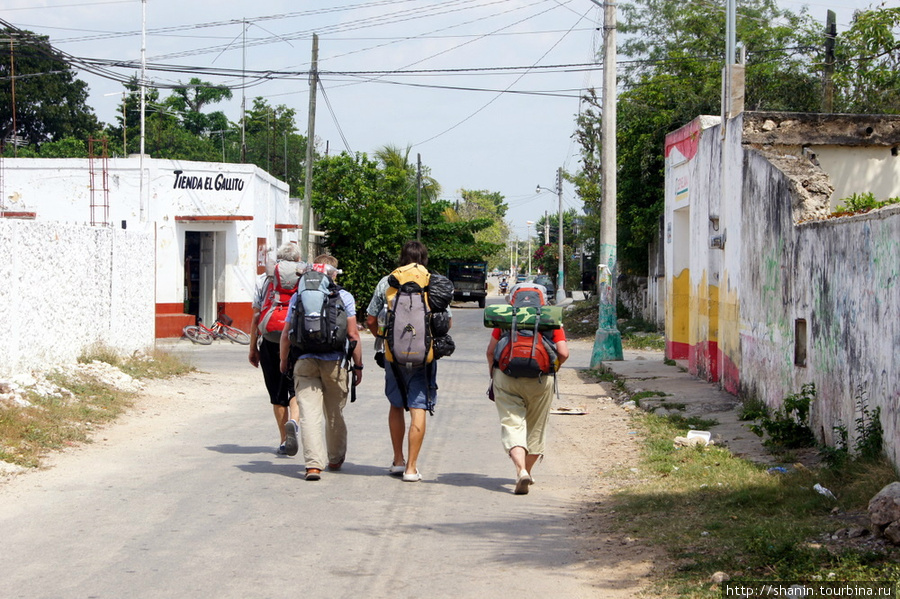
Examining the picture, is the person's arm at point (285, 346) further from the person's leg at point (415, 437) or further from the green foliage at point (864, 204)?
the green foliage at point (864, 204)

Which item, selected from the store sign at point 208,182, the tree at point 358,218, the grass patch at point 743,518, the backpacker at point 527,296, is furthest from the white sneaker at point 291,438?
the tree at point 358,218

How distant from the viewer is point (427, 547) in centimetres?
572

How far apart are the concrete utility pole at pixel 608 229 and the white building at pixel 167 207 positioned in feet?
36.1

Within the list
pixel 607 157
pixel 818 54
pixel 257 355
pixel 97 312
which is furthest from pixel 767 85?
pixel 257 355

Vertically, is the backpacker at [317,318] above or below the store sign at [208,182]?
below

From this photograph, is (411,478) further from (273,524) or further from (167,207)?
(167,207)

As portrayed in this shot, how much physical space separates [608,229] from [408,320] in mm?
12052

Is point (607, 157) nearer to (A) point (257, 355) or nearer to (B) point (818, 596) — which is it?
(A) point (257, 355)

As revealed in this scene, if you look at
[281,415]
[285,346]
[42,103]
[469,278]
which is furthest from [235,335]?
[42,103]

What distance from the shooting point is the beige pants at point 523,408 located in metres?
7.42

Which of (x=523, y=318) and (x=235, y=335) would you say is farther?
(x=235, y=335)

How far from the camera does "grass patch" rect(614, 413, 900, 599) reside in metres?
4.91

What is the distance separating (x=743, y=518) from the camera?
20.5 ft

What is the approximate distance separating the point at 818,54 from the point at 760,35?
2.15 m
